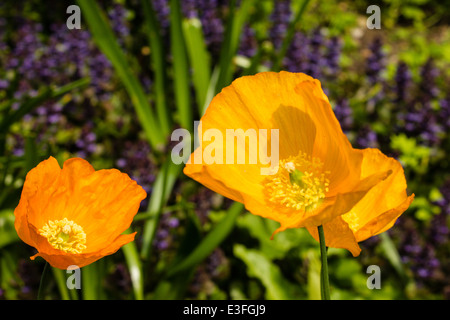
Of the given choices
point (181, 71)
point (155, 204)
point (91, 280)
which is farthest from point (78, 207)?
point (181, 71)

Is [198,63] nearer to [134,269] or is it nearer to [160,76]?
[160,76]

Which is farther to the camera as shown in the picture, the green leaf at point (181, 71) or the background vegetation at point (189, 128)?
the green leaf at point (181, 71)

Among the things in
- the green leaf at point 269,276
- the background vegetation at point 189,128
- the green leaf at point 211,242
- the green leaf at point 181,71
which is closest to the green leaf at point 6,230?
the background vegetation at point 189,128

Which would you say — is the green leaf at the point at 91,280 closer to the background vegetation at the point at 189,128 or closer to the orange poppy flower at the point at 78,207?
the background vegetation at the point at 189,128

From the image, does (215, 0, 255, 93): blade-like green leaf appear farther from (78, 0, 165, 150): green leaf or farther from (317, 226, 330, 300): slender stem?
(317, 226, 330, 300): slender stem

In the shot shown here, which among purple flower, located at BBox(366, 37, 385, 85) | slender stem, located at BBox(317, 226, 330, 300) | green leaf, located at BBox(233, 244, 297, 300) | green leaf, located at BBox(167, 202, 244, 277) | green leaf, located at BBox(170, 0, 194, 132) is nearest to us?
slender stem, located at BBox(317, 226, 330, 300)

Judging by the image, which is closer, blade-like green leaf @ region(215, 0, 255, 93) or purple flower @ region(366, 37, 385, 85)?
blade-like green leaf @ region(215, 0, 255, 93)

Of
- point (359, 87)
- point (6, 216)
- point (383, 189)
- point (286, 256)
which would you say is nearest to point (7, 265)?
point (6, 216)

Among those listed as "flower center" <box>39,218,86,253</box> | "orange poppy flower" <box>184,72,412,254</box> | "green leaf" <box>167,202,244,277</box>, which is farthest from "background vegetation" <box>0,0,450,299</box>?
"orange poppy flower" <box>184,72,412,254</box>
